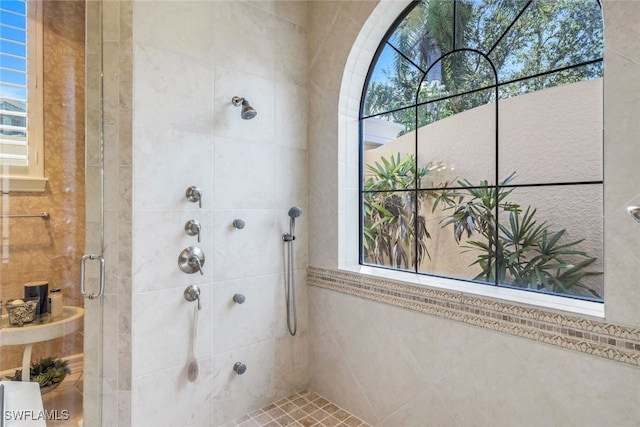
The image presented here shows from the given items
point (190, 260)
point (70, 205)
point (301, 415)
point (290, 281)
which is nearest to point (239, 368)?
point (301, 415)

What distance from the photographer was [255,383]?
2.06 m

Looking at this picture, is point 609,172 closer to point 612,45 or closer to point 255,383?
point 612,45

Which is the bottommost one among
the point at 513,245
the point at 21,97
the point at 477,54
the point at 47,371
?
the point at 47,371

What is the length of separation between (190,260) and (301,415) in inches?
45.4

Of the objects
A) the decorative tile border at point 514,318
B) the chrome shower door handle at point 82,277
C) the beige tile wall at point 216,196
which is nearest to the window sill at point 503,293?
the decorative tile border at point 514,318

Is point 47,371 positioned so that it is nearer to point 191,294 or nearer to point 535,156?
point 191,294

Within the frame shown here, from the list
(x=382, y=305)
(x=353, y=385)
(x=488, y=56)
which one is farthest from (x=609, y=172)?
(x=353, y=385)

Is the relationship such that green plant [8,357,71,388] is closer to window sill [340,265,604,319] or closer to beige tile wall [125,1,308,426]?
beige tile wall [125,1,308,426]

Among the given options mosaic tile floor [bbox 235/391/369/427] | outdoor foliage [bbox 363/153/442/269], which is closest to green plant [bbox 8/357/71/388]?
mosaic tile floor [bbox 235/391/369/427]

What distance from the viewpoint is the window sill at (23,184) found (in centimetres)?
148

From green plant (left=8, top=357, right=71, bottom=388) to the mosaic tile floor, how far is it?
939 mm

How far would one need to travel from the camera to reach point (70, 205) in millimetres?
1649

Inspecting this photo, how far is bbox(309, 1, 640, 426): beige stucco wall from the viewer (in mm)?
1146

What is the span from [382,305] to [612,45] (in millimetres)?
1470
